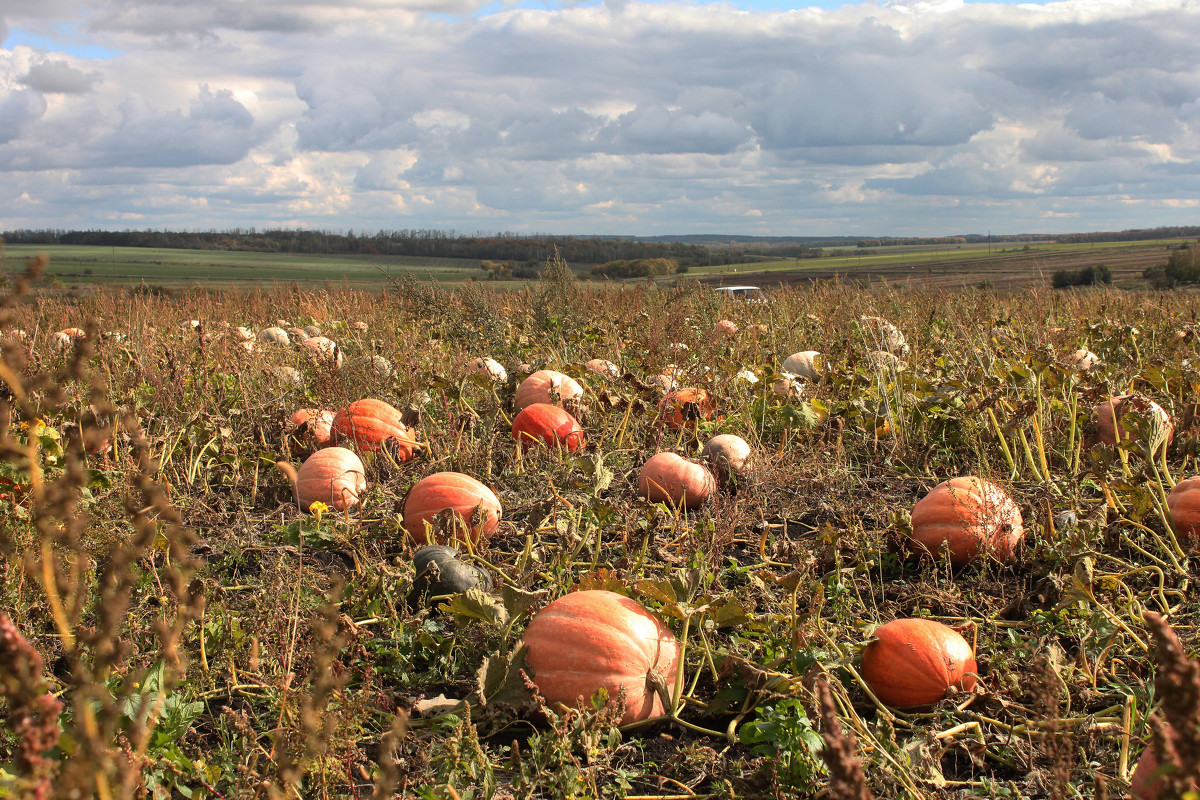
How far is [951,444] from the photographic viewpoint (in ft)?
14.8

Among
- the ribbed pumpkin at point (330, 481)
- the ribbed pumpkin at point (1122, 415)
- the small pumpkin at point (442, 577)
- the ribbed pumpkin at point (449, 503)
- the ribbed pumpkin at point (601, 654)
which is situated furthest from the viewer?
the ribbed pumpkin at point (330, 481)

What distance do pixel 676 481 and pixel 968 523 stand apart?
127 cm

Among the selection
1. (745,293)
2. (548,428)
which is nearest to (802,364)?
(548,428)

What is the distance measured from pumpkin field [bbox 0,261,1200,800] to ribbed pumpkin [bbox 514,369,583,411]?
28 millimetres

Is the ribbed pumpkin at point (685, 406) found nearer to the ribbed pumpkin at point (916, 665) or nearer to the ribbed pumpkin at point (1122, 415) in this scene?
the ribbed pumpkin at point (1122, 415)

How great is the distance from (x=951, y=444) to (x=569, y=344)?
353 centimetres

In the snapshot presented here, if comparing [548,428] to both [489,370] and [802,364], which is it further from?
[802,364]

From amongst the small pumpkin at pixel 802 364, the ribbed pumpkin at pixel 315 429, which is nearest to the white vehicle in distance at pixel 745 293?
the small pumpkin at pixel 802 364

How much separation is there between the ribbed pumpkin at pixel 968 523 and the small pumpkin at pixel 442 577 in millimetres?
1677

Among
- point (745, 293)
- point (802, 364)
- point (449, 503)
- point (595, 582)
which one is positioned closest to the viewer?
point (595, 582)

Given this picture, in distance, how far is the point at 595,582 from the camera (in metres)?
2.53

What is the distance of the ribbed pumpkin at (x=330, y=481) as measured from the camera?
3736 mm

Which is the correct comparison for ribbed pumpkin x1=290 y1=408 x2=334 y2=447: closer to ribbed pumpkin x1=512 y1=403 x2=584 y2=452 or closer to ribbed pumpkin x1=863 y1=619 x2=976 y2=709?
ribbed pumpkin x1=512 y1=403 x2=584 y2=452

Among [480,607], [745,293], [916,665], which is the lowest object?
[916,665]
